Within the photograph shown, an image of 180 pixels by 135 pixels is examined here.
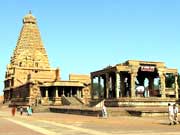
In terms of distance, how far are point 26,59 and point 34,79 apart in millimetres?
21931

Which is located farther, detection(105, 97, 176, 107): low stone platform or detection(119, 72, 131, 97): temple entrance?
detection(119, 72, 131, 97): temple entrance

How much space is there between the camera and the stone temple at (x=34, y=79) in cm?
8681

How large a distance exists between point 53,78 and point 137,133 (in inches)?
3205

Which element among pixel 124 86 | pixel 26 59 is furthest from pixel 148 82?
pixel 26 59

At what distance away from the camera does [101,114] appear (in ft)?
128

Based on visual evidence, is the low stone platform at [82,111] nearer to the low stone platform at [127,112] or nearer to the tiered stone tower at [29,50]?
the low stone platform at [127,112]

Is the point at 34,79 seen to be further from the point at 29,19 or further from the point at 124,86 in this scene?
the point at 124,86

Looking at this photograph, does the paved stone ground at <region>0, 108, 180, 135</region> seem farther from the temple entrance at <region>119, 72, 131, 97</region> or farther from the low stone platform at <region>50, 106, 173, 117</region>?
the temple entrance at <region>119, 72, 131, 97</region>

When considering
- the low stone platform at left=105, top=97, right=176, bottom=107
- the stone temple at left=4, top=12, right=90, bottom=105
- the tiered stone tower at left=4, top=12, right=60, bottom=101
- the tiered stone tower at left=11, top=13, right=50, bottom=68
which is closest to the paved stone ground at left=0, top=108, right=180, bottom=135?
the low stone platform at left=105, top=97, right=176, bottom=107

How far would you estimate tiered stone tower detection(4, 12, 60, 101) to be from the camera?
108812mm

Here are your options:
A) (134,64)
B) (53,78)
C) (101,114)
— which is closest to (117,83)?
(134,64)

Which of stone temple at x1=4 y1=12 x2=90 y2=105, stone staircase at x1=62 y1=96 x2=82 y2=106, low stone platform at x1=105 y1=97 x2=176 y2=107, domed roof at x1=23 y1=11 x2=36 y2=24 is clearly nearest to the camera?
low stone platform at x1=105 y1=97 x2=176 y2=107

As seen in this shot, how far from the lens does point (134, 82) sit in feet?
172

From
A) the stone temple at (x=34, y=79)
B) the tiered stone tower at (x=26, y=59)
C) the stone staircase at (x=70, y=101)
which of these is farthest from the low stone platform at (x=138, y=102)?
the tiered stone tower at (x=26, y=59)
